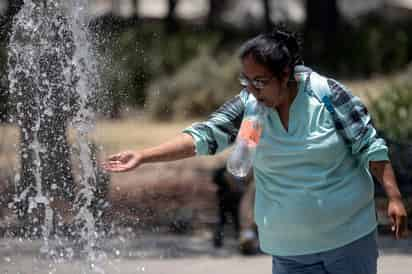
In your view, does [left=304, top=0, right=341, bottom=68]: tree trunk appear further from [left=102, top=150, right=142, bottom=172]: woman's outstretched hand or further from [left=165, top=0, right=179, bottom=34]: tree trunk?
[left=102, top=150, right=142, bottom=172]: woman's outstretched hand

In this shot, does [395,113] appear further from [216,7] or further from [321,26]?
[216,7]

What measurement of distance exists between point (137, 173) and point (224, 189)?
0.77 metres

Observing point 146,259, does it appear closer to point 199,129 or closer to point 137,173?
point 137,173

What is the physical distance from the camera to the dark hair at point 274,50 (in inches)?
125

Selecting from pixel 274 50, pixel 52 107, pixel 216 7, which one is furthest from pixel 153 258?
pixel 216 7

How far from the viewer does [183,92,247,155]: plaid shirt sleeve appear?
336cm

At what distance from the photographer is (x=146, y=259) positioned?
6.91 metres

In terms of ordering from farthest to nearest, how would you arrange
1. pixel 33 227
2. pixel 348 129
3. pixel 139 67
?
1. pixel 139 67
2. pixel 33 227
3. pixel 348 129

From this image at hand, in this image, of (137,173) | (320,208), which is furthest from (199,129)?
(137,173)

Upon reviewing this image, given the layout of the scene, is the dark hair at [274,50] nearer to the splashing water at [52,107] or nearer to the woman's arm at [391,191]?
the woman's arm at [391,191]

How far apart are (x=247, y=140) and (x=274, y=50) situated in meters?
0.28

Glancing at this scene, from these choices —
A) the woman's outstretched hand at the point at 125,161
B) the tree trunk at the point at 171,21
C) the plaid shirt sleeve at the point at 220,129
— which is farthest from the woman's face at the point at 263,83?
the tree trunk at the point at 171,21

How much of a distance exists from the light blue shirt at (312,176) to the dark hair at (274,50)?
11cm

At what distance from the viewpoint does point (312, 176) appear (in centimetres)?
324
